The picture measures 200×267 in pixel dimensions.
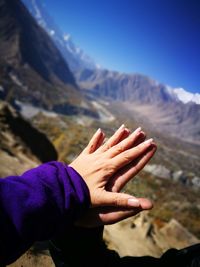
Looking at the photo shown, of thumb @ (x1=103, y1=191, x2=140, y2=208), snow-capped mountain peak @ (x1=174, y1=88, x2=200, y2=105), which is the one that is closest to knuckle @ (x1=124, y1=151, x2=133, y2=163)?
thumb @ (x1=103, y1=191, x2=140, y2=208)

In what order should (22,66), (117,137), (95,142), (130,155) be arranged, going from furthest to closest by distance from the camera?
(22,66) < (95,142) < (117,137) < (130,155)

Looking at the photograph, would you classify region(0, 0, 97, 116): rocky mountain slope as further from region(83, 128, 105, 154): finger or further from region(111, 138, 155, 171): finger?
region(111, 138, 155, 171): finger

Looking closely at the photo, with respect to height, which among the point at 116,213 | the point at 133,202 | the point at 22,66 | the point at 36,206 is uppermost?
the point at 133,202

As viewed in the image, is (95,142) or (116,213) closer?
(116,213)

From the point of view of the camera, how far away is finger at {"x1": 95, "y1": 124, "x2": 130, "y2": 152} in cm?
176

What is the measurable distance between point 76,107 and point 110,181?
13537 centimetres

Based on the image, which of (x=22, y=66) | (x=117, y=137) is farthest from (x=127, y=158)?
(x=22, y=66)

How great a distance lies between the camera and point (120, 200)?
4.60 feet

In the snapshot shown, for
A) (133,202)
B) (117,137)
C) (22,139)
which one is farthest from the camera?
(22,139)

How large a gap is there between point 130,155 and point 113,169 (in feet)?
0.48

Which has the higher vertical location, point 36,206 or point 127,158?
point 127,158

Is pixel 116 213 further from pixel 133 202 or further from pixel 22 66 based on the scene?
pixel 22 66

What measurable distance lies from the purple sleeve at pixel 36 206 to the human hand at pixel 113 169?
93 mm

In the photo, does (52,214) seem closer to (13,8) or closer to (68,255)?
(68,255)
